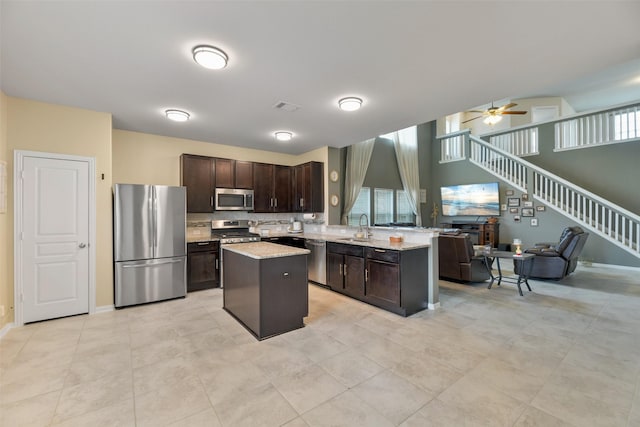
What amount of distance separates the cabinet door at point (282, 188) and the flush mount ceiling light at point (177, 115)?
2.31 m

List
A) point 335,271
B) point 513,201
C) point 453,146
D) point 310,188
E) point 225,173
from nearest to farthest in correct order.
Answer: point 335,271, point 225,173, point 310,188, point 513,201, point 453,146

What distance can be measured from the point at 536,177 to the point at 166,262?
8.66 meters

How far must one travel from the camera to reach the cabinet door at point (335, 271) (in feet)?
14.3

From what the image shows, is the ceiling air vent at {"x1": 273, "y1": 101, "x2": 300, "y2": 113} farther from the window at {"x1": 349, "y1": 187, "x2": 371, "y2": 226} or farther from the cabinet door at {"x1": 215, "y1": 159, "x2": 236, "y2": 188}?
the window at {"x1": 349, "y1": 187, "x2": 371, "y2": 226}

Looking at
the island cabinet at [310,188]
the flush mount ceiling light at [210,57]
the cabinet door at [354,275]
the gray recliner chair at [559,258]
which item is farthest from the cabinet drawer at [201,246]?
the gray recliner chair at [559,258]

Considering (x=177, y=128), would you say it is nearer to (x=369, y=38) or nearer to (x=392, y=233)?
(x=369, y=38)

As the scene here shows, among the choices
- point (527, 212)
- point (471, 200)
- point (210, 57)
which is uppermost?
point (210, 57)

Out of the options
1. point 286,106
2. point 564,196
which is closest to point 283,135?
point 286,106

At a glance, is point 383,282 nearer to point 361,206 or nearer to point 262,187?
point 262,187

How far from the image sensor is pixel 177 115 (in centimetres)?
380

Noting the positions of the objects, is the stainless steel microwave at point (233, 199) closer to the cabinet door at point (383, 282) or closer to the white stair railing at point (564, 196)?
the cabinet door at point (383, 282)

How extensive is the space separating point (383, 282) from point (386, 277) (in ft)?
0.30

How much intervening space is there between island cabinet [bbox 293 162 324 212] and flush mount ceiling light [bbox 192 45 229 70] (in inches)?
133

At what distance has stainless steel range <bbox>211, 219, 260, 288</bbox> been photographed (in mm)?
5078
